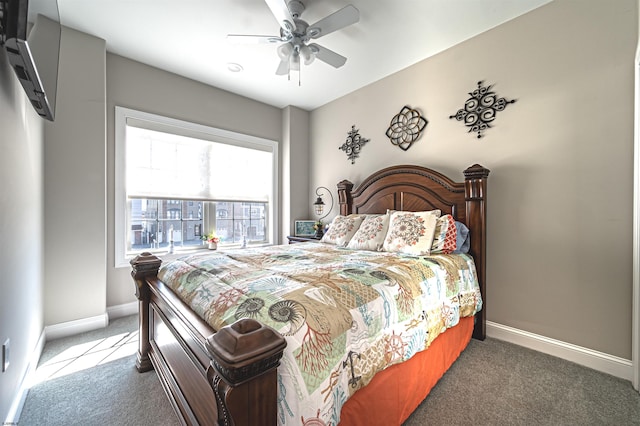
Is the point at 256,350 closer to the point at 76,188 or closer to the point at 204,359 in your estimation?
the point at 204,359

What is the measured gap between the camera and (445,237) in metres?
2.27

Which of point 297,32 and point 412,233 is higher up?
point 297,32

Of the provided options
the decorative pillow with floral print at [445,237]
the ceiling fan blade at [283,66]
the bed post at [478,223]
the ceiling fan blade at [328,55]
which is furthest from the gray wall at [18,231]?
the bed post at [478,223]

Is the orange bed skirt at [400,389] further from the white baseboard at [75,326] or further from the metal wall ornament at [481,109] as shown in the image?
the white baseboard at [75,326]

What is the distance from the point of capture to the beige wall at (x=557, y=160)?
189cm

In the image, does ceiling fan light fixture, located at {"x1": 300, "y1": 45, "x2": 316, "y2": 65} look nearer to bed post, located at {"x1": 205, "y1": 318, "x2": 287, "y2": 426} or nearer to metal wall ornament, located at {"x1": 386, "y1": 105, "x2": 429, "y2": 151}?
metal wall ornament, located at {"x1": 386, "y1": 105, "x2": 429, "y2": 151}

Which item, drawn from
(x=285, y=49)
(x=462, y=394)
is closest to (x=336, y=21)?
(x=285, y=49)

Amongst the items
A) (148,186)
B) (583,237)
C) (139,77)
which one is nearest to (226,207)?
(148,186)

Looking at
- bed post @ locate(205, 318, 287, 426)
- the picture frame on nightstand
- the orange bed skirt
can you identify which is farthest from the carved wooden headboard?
bed post @ locate(205, 318, 287, 426)

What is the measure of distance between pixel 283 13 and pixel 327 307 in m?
2.06

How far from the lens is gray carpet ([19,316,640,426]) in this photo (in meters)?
1.46

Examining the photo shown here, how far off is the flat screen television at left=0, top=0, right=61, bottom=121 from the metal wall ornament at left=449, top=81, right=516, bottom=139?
3119 millimetres

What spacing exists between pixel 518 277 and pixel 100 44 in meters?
4.59

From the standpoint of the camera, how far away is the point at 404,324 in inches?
54.9
